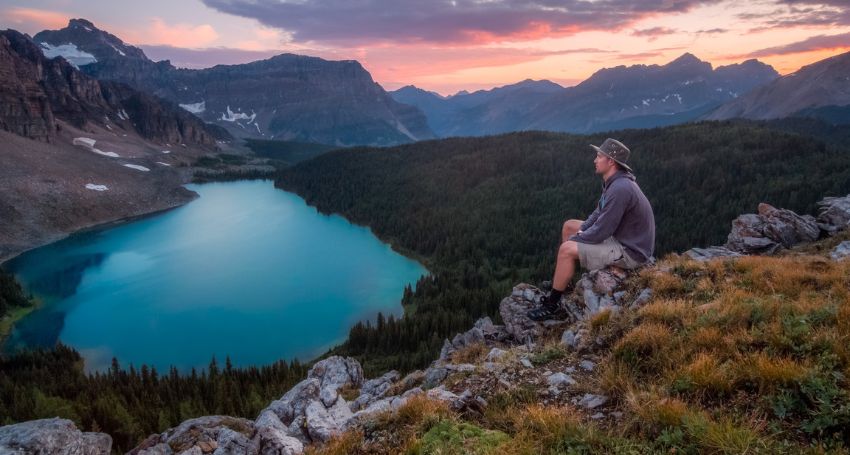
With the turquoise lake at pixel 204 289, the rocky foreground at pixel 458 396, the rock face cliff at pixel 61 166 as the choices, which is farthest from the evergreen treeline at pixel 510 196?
the rock face cliff at pixel 61 166

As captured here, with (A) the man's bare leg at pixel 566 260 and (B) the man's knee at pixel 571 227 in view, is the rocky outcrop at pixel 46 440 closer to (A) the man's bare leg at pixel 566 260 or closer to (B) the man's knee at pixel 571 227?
(A) the man's bare leg at pixel 566 260

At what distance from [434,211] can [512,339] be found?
10543cm

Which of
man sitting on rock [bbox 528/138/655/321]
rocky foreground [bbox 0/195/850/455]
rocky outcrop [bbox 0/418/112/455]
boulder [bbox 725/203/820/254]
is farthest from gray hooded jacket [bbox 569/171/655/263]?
rocky outcrop [bbox 0/418/112/455]

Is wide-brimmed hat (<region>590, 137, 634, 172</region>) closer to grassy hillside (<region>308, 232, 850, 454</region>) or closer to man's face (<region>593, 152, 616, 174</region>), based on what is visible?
man's face (<region>593, 152, 616, 174</region>)

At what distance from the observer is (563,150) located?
155 metres

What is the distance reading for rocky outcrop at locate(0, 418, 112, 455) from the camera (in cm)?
944

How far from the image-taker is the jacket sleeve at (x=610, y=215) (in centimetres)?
1094

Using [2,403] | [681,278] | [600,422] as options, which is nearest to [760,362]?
[600,422]

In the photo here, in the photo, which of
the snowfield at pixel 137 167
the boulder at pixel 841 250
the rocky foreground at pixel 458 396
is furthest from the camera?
the snowfield at pixel 137 167

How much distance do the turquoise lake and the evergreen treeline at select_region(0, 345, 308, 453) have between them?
5.71 meters

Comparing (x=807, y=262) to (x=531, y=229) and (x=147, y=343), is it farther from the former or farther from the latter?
(x=531, y=229)

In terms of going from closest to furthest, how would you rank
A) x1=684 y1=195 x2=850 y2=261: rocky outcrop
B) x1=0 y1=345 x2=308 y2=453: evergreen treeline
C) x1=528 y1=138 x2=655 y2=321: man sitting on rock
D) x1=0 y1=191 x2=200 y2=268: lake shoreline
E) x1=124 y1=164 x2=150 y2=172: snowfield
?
x1=528 y1=138 x2=655 y2=321: man sitting on rock < x1=684 y1=195 x2=850 y2=261: rocky outcrop < x1=0 y1=345 x2=308 y2=453: evergreen treeline < x1=0 y1=191 x2=200 y2=268: lake shoreline < x1=124 y1=164 x2=150 y2=172: snowfield

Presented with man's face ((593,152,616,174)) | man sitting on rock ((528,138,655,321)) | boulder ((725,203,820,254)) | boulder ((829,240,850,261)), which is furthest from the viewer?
boulder ((725,203,820,254))

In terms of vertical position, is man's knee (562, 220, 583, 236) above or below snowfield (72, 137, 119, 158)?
below
